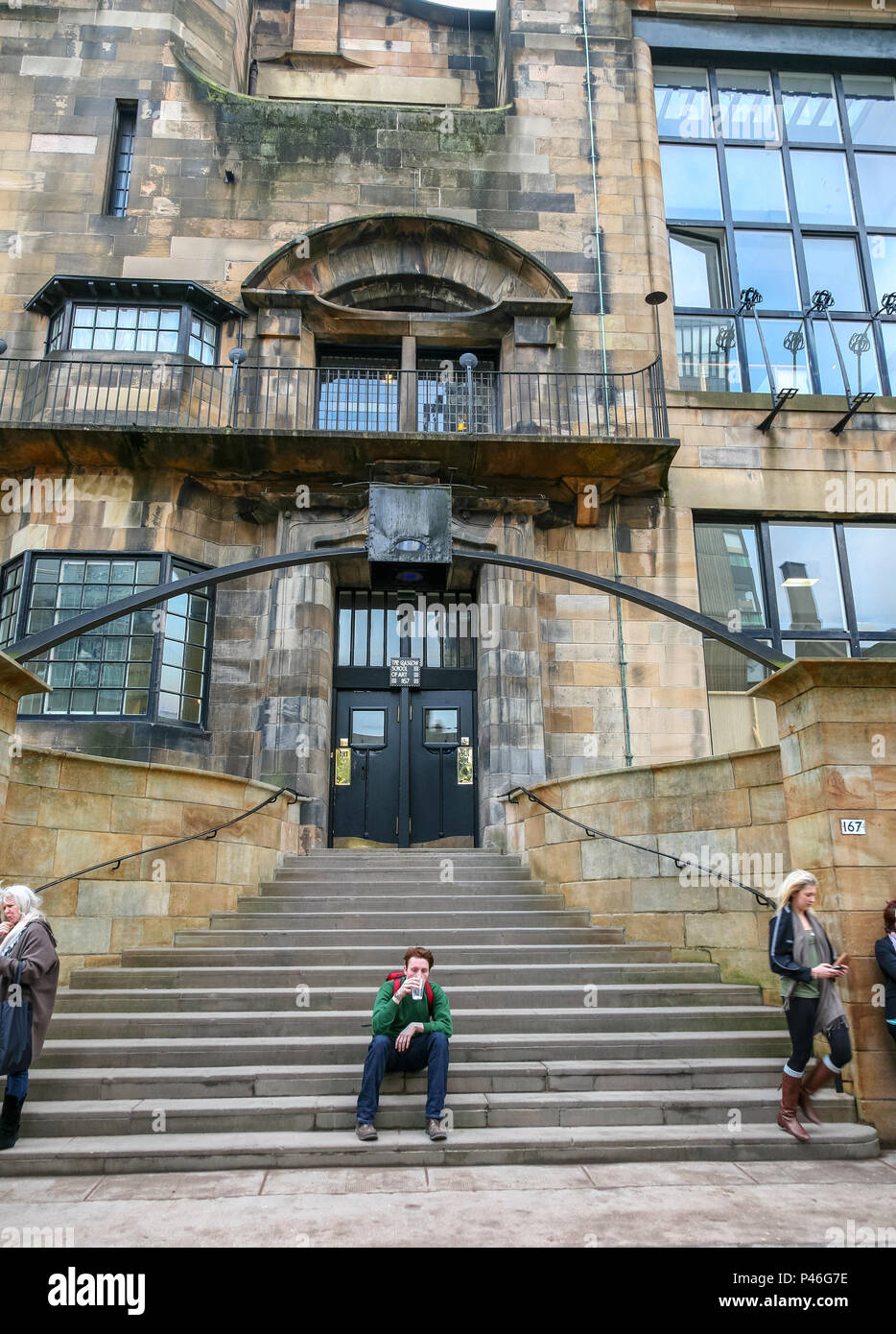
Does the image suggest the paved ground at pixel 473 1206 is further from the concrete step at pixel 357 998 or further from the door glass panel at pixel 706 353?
the door glass panel at pixel 706 353

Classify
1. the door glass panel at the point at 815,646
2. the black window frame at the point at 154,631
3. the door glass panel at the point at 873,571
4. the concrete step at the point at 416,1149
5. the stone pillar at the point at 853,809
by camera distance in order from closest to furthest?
1. the concrete step at the point at 416,1149
2. the stone pillar at the point at 853,809
3. the black window frame at the point at 154,631
4. the door glass panel at the point at 815,646
5. the door glass panel at the point at 873,571

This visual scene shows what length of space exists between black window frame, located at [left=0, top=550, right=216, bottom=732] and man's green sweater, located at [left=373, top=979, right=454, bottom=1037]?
6968 mm

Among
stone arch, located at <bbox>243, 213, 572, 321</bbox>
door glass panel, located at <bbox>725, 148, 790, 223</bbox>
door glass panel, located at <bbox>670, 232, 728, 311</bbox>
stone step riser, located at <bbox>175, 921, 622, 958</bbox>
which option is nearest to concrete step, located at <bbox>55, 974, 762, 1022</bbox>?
stone step riser, located at <bbox>175, 921, 622, 958</bbox>

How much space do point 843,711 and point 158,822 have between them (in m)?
6.40

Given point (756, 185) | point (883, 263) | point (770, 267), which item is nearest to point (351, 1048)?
point (770, 267)

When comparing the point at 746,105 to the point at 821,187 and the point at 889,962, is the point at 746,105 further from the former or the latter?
the point at 889,962

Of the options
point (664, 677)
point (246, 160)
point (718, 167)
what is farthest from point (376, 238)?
point (664, 677)

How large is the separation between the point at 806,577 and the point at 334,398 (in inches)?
320

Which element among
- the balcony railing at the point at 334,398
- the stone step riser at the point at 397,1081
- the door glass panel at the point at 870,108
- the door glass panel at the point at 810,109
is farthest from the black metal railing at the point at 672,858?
the door glass panel at the point at 870,108

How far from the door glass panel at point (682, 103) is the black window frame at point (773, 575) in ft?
24.5

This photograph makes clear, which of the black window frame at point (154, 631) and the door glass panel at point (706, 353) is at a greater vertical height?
the door glass panel at point (706, 353)

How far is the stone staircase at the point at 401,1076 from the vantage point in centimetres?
514

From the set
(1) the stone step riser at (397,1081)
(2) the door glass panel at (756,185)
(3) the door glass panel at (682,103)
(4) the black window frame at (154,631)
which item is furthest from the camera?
(3) the door glass panel at (682,103)

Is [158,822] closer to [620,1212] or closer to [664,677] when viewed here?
[620,1212]
